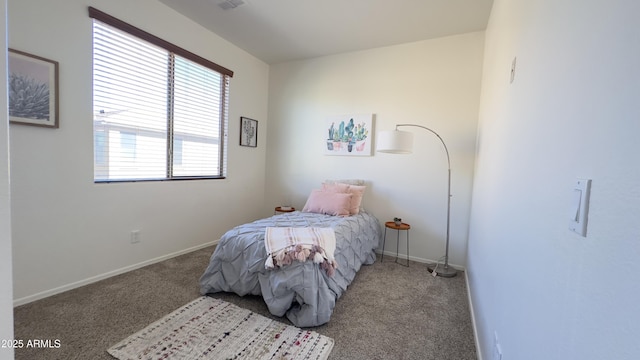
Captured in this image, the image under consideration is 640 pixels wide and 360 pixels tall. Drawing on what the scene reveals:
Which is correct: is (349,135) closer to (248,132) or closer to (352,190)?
(352,190)

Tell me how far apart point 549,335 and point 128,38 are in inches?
142

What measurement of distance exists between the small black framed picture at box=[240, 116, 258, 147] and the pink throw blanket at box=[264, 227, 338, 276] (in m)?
2.08

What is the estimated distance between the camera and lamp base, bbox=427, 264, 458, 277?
294 centimetres

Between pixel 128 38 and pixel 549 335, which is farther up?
pixel 128 38

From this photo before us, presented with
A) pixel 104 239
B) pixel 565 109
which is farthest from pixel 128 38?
pixel 565 109

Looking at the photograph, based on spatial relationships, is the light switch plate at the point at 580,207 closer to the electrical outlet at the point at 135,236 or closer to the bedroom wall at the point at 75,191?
the bedroom wall at the point at 75,191

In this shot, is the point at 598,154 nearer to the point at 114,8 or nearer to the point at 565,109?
the point at 565,109

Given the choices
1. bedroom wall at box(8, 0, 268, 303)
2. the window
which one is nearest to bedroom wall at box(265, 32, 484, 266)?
the window

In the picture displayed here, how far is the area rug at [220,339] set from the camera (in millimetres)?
1615

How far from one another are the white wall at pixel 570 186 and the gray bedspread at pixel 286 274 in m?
1.14

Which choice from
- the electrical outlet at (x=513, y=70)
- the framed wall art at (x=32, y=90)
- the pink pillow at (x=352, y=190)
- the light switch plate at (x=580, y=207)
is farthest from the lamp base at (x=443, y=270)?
the framed wall art at (x=32, y=90)

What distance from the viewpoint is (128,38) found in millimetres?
2586

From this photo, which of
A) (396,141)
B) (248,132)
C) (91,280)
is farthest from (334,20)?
(91,280)

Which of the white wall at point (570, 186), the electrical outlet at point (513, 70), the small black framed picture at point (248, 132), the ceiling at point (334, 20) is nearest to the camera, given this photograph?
the white wall at point (570, 186)
